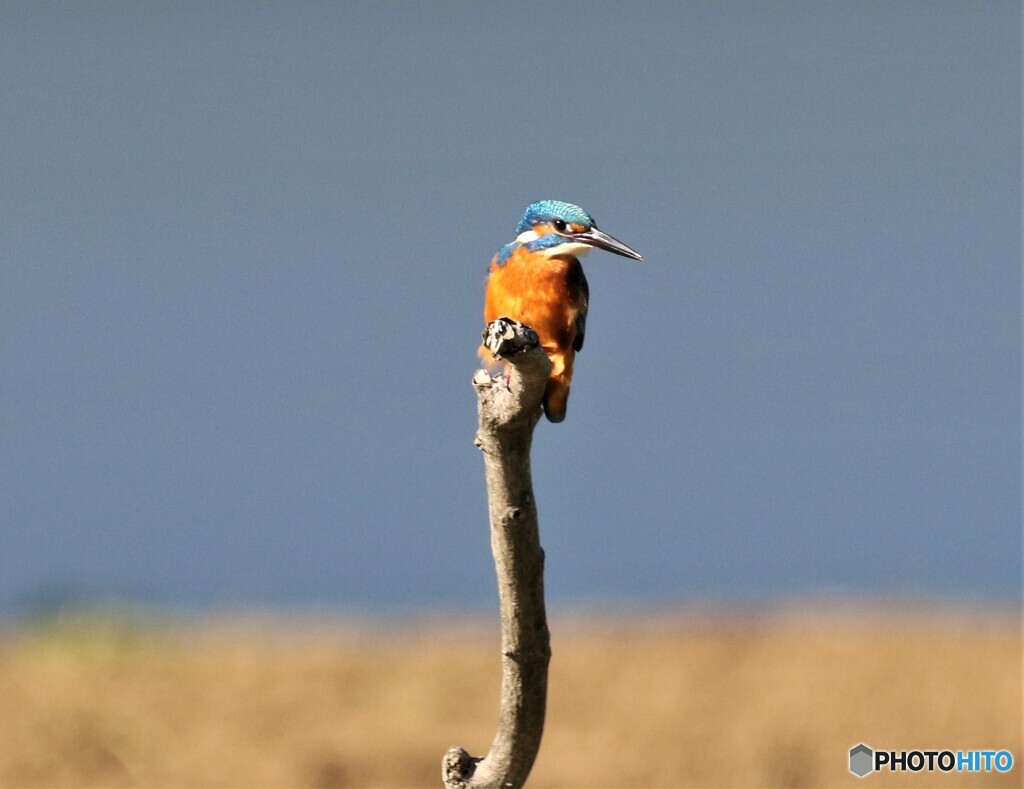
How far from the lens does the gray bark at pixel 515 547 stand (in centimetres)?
473

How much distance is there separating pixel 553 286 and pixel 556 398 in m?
0.43

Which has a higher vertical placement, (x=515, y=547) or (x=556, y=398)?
(x=556, y=398)

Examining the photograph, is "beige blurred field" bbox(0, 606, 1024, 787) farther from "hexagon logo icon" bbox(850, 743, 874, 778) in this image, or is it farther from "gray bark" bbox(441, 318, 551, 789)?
"gray bark" bbox(441, 318, 551, 789)

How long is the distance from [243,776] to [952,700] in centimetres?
614

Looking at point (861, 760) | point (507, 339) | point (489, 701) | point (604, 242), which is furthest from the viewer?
point (489, 701)

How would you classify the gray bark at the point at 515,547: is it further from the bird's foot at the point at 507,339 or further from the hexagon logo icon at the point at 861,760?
the hexagon logo icon at the point at 861,760

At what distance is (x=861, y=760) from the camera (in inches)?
403

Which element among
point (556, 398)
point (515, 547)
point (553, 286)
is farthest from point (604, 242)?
point (515, 547)

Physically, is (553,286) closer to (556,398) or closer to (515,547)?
(556,398)

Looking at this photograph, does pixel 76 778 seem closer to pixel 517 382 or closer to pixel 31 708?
pixel 31 708

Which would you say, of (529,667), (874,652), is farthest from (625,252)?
(874,652)

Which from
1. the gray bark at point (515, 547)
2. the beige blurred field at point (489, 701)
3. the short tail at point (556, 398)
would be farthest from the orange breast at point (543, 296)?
the beige blurred field at point (489, 701)

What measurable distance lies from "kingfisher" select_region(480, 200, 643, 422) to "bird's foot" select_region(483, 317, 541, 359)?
30 cm

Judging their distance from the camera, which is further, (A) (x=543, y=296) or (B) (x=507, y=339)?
(A) (x=543, y=296)
